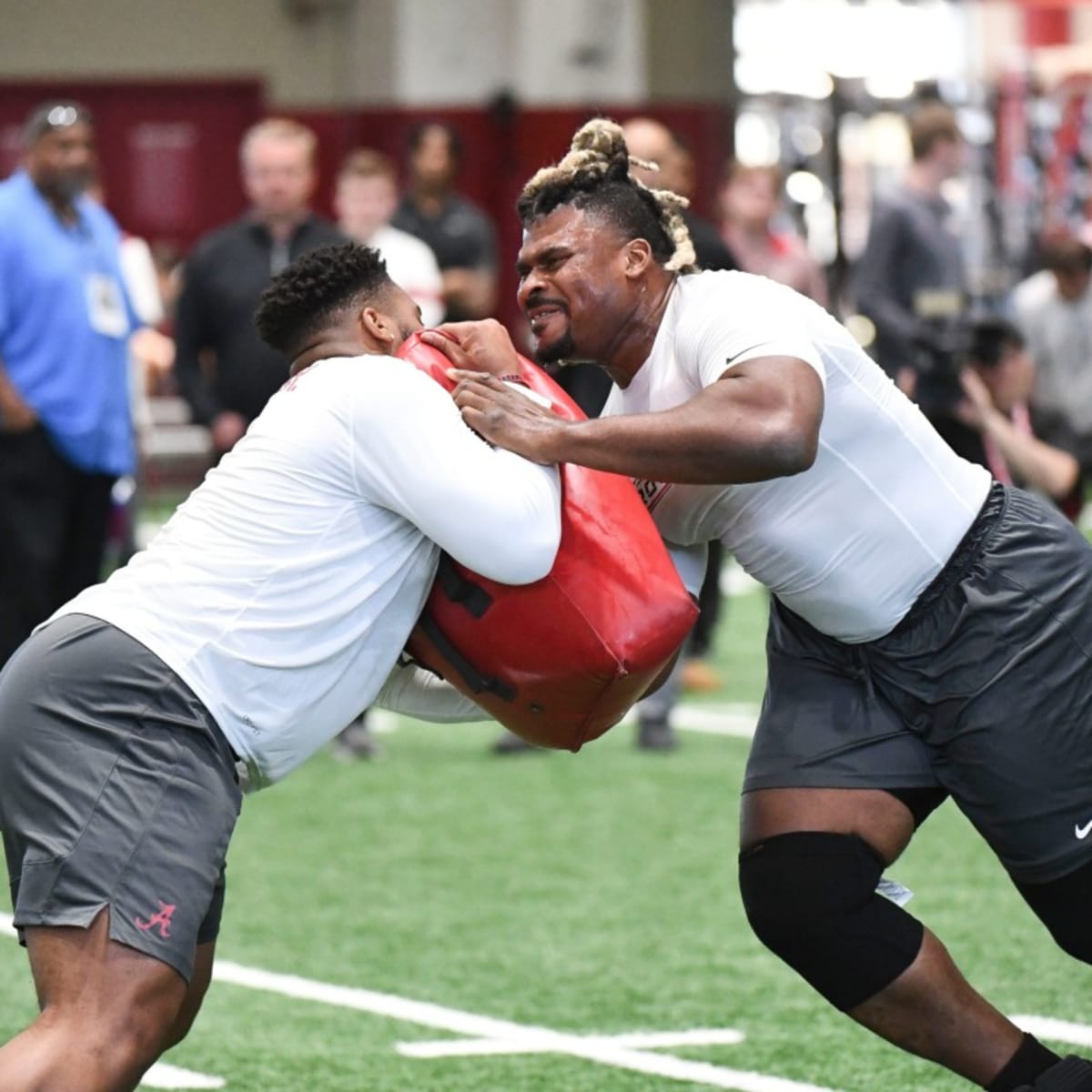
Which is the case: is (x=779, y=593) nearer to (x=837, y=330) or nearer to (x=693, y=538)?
(x=693, y=538)

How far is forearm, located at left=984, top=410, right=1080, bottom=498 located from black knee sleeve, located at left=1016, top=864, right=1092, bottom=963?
3.86 meters

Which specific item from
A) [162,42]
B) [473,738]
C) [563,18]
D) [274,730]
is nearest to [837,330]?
[274,730]

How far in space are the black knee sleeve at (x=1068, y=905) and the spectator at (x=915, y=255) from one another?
6.02m

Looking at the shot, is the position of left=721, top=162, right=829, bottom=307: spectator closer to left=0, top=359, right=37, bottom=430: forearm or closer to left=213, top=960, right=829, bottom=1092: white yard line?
left=0, top=359, right=37, bottom=430: forearm

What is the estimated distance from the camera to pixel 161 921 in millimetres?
3828

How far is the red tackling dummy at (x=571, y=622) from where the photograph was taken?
13.4 feet

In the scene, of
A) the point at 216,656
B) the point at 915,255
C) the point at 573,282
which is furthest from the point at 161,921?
the point at 915,255

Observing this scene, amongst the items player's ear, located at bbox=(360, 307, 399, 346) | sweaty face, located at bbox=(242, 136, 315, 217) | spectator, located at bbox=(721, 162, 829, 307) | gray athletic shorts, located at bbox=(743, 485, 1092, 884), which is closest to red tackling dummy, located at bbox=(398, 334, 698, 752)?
player's ear, located at bbox=(360, 307, 399, 346)

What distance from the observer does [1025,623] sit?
14.6ft

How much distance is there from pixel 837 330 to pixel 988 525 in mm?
466

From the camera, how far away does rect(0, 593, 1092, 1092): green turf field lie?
5.45 meters

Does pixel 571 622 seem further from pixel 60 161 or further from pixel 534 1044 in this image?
pixel 60 161

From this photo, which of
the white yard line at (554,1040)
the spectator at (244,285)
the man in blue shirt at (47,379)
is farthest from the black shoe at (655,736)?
the white yard line at (554,1040)

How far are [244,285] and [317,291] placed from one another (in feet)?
16.9
